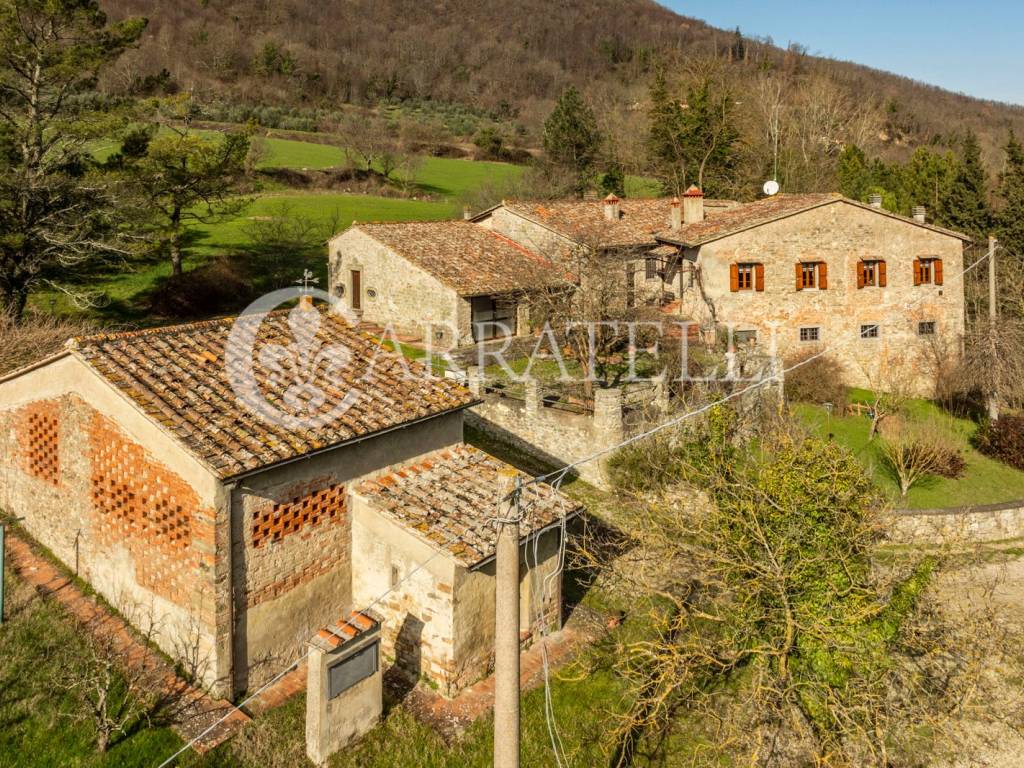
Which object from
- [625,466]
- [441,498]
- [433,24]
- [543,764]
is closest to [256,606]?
[441,498]

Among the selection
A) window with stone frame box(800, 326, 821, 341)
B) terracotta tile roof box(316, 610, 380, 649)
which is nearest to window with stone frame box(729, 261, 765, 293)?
window with stone frame box(800, 326, 821, 341)

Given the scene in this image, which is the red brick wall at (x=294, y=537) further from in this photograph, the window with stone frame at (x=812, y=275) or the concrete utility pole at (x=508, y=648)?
the window with stone frame at (x=812, y=275)

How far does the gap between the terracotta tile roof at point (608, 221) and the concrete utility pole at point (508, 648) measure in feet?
72.2

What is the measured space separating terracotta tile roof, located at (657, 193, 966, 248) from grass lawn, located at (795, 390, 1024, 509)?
635 cm

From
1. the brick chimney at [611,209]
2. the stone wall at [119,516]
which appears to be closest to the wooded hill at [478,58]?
the brick chimney at [611,209]

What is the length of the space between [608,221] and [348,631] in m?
24.3

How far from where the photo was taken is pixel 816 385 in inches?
886

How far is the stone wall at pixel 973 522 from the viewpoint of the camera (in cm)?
1520

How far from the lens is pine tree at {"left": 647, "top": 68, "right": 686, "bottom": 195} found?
41041mm

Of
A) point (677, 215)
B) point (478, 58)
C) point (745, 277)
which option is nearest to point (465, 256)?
point (677, 215)

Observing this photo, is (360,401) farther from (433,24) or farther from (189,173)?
(433,24)

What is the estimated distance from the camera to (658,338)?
2250cm

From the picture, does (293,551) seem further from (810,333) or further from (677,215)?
(677,215)

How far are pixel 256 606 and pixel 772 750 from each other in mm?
6434
